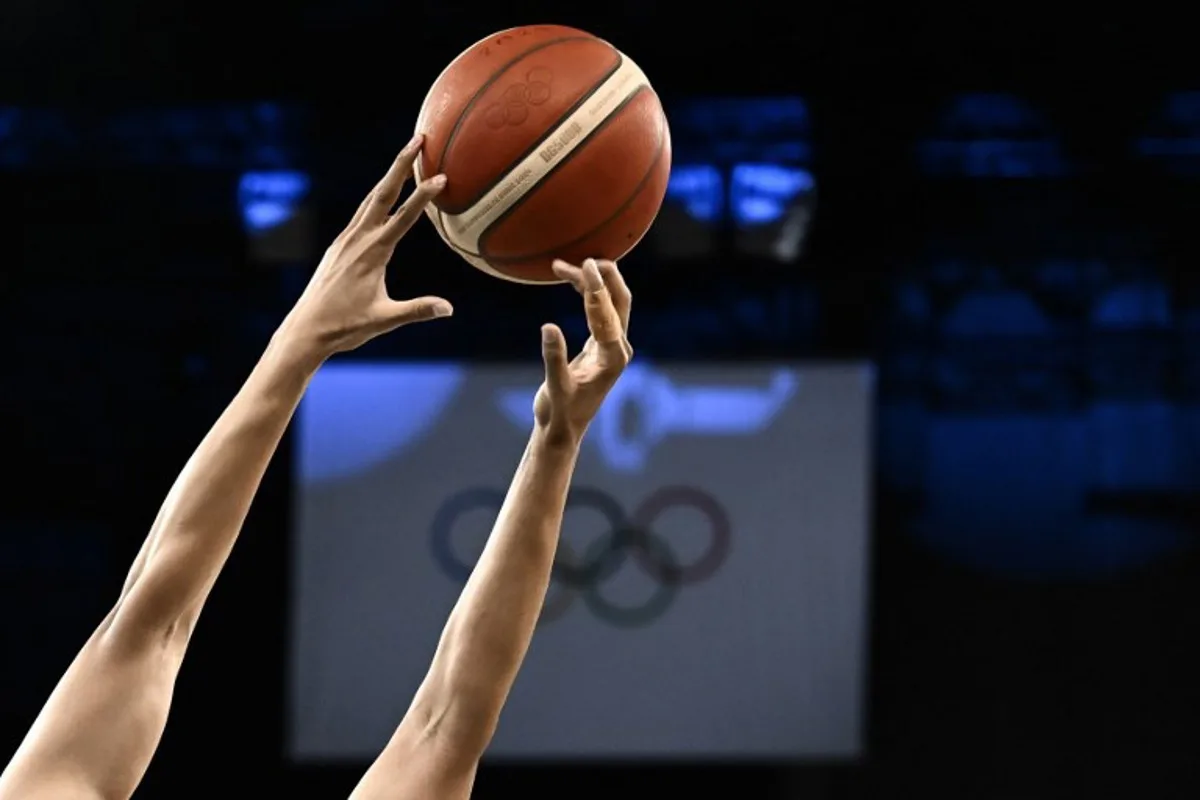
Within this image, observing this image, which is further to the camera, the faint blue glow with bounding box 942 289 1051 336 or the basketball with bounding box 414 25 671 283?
the faint blue glow with bounding box 942 289 1051 336

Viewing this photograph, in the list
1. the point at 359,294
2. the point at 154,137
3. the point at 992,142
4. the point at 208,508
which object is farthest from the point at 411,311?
Answer: the point at 154,137

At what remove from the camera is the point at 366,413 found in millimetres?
5883

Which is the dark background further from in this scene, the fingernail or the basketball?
the fingernail

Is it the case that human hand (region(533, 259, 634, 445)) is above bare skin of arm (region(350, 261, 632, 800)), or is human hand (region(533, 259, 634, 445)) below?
above

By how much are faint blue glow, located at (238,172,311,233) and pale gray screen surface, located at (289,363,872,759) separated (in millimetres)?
869

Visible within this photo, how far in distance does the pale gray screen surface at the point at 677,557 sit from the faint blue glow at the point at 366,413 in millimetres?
12

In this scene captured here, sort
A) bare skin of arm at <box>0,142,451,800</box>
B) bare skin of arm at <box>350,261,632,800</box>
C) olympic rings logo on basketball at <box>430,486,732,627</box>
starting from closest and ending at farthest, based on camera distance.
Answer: bare skin of arm at <box>0,142,451,800</box>, bare skin of arm at <box>350,261,632,800</box>, olympic rings logo on basketball at <box>430,486,732,627</box>

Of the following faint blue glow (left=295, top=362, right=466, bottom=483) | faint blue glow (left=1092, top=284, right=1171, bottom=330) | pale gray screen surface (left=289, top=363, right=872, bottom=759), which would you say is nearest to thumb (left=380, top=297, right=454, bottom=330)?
pale gray screen surface (left=289, top=363, right=872, bottom=759)

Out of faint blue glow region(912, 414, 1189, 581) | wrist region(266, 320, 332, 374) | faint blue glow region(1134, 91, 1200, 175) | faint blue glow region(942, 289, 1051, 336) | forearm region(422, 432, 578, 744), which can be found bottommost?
faint blue glow region(912, 414, 1189, 581)

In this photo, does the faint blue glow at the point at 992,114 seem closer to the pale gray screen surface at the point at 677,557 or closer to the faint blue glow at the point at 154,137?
the pale gray screen surface at the point at 677,557

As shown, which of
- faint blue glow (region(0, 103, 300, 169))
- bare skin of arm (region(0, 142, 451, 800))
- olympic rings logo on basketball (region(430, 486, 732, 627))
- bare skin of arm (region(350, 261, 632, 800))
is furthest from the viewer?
faint blue glow (region(0, 103, 300, 169))

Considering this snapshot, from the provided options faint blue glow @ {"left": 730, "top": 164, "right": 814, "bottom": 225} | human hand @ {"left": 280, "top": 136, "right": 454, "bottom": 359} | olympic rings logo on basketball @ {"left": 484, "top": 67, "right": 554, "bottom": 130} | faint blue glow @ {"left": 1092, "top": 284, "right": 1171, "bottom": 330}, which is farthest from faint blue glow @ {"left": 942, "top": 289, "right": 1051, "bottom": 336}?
human hand @ {"left": 280, "top": 136, "right": 454, "bottom": 359}

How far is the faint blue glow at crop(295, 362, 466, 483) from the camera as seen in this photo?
5859 millimetres

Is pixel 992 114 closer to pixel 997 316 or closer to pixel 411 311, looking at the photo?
pixel 997 316
